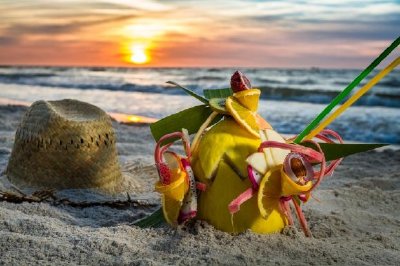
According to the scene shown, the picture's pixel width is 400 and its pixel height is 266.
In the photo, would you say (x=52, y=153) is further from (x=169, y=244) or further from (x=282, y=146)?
(x=282, y=146)

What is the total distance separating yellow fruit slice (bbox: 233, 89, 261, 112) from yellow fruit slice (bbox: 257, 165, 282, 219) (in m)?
0.26

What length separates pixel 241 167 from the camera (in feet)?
5.99

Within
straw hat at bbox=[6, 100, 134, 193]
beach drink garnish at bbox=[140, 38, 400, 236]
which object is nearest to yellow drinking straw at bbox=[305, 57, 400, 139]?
beach drink garnish at bbox=[140, 38, 400, 236]

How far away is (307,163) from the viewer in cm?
173

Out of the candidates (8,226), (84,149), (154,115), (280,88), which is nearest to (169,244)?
(8,226)

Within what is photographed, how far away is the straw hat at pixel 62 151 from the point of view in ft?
9.66

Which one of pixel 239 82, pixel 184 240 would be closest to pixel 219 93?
pixel 239 82

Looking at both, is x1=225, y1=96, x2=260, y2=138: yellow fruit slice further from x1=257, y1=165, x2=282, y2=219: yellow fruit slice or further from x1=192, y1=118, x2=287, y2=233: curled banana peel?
x1=257, y1=165, x2=282, y2=219: yellow fruit slice

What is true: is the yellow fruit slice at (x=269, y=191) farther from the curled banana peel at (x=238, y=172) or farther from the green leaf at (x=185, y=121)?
the green leaf at (x=185, y=121)

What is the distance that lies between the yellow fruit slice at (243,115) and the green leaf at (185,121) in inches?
5.5

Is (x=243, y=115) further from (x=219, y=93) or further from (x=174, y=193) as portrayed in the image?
(x=174, y=193)

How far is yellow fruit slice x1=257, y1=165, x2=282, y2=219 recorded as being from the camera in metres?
1.76

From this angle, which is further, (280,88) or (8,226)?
(280,88)

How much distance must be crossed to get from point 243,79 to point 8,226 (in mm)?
1021
